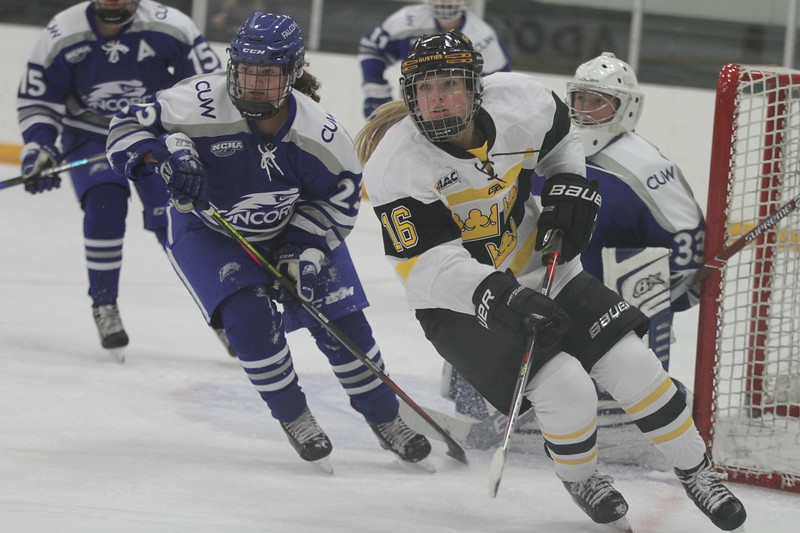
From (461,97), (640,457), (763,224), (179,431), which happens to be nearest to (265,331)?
(179,431)

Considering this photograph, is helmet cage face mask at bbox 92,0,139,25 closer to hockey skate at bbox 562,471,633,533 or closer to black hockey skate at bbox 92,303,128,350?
black hockey skate at bbox 92,303,128,350

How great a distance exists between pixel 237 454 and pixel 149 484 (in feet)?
1.15

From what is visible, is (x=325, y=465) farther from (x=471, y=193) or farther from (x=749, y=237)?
(x=749, y=237)

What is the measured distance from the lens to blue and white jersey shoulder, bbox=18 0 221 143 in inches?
144

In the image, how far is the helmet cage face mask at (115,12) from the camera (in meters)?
3.67

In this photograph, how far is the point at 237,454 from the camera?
2.75 meters

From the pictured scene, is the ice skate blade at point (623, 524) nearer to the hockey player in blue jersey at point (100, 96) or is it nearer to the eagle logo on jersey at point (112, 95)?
the hockey player in blue jersey at point (100, 96)

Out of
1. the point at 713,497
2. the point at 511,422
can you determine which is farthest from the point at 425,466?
the point at 713,497

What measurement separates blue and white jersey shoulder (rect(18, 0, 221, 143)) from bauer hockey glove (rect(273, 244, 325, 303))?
1.33 meters

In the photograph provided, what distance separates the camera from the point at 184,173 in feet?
7.99

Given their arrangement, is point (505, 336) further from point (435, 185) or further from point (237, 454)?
point (237, 454)

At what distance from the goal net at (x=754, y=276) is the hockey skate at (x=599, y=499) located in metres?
0.56

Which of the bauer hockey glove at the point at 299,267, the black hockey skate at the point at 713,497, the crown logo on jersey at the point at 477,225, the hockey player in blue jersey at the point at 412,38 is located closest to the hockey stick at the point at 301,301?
the bauer hockey glove at the point at 299,267

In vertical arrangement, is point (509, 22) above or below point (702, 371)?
above
